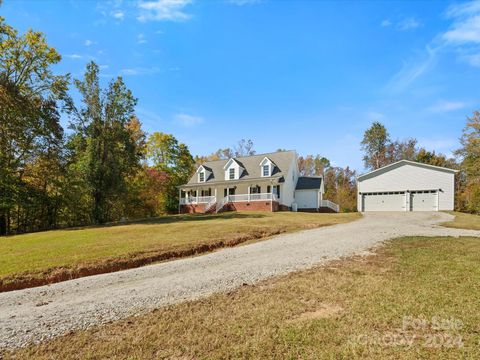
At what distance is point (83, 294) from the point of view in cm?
643

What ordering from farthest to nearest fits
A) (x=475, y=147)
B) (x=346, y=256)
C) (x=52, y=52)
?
(x=475, y=147) < (x=52, y=52) < (x=346, y=256)

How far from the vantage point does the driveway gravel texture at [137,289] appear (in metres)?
4.73

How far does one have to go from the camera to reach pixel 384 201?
29.5 meters

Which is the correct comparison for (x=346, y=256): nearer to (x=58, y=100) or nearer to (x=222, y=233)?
(x=222, y=233)

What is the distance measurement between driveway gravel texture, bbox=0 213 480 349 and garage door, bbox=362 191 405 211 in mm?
20915

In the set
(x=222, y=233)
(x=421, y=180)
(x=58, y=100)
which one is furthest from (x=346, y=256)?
(x=58, y=100)

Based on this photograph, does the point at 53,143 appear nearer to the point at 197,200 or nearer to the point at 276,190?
the point at 197,200

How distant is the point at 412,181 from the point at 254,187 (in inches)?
627

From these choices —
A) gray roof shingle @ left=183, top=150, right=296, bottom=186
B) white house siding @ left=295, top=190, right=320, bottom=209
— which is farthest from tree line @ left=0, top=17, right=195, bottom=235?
white house siding @ left=295, top=190, right=320, bottom=209

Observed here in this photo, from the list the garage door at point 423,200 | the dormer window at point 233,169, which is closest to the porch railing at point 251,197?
the dormer window at point 233,169

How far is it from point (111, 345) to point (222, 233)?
10.5 m

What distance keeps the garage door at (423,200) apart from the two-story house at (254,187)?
8.01 metres

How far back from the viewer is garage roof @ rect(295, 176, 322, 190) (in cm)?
3150

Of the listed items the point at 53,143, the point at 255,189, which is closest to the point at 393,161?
the point at 255,189
